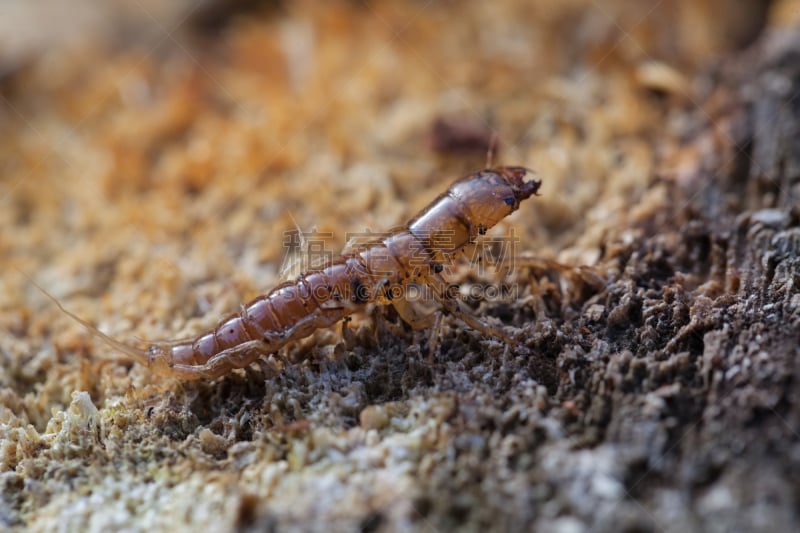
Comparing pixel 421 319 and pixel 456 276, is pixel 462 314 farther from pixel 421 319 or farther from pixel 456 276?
pixel 456 276

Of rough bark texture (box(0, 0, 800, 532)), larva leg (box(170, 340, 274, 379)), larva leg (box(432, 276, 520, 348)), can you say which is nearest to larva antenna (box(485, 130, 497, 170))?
rough bark texture (box(0, 0, 800, 532))

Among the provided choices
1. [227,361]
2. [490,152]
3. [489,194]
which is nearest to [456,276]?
[489,194]

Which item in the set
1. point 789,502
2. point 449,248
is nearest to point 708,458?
point 789,502

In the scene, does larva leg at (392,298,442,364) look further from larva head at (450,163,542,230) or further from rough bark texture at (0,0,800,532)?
larva head at (450,163,542,230)

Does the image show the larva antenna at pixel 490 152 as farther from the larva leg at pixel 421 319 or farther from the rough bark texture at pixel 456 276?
the larva leg at pixel 421 319

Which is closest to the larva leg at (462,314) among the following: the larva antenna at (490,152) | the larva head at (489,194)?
the larva head at (489,194)

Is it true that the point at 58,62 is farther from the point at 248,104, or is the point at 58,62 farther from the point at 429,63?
the point at 429,63

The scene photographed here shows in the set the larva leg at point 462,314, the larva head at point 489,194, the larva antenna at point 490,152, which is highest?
the larva antenna at point 490,152
